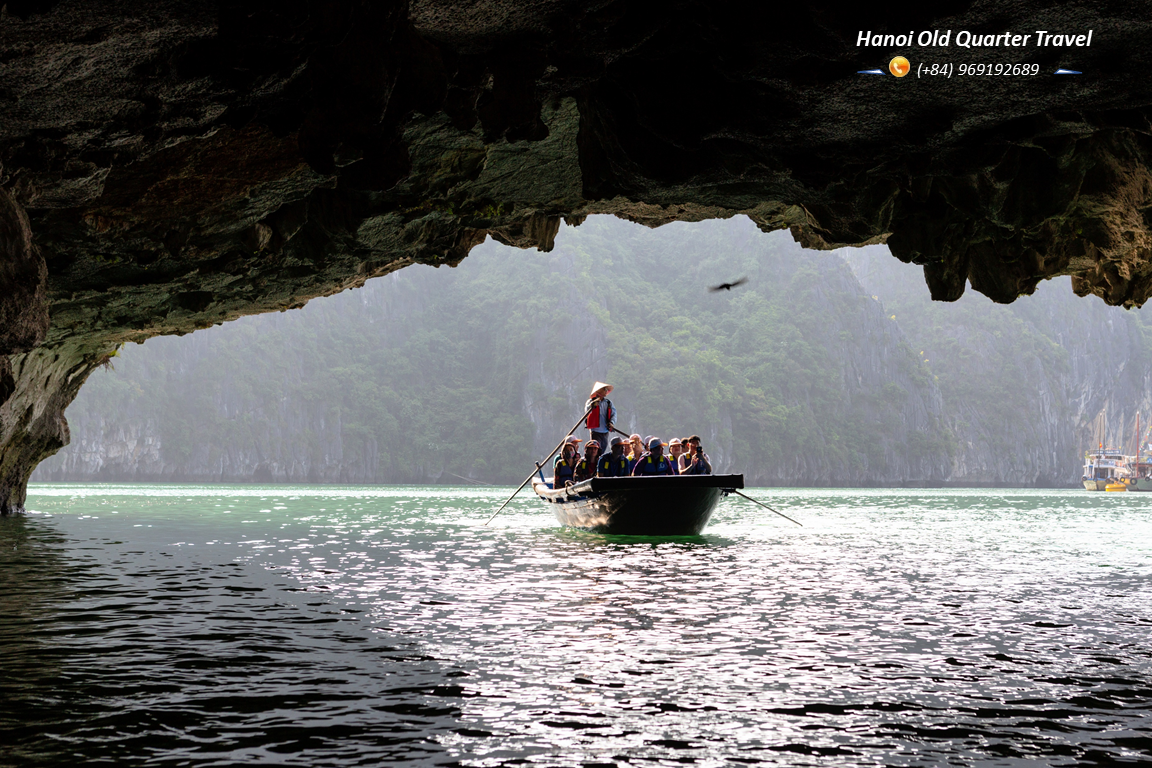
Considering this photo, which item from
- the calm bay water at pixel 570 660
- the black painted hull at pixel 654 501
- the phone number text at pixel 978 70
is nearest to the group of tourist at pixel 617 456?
the black painted hull at pixel 654 501

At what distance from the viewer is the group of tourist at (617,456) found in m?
21.0

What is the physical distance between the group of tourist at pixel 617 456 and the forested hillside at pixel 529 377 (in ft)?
281

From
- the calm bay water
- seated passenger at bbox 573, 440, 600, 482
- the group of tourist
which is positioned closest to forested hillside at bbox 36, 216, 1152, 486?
the group of tourist

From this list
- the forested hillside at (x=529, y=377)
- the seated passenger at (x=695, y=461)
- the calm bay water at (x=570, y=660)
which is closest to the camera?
the calm bay water at (x=570, y=660)

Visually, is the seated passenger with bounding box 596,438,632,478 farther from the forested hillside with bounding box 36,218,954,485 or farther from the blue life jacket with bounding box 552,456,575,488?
the forested hillside with bounding box 36,218,954,485

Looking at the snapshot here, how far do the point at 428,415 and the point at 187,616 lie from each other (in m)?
108

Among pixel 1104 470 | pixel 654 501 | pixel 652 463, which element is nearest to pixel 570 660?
pixel 654 501

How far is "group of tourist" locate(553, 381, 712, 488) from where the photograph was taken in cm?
2100

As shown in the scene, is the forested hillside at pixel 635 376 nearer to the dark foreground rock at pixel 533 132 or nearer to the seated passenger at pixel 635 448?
the seated passenger at pixel 635 448

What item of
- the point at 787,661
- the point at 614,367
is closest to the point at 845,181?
the point at 787,661

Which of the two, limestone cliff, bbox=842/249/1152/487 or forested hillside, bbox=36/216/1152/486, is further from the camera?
limestone cliff, bbox=842/249/1152/487

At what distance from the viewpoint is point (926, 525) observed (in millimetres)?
28109

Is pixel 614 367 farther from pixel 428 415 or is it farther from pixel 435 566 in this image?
pixel 435 566

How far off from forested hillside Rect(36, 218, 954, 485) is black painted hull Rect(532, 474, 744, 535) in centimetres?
8836
